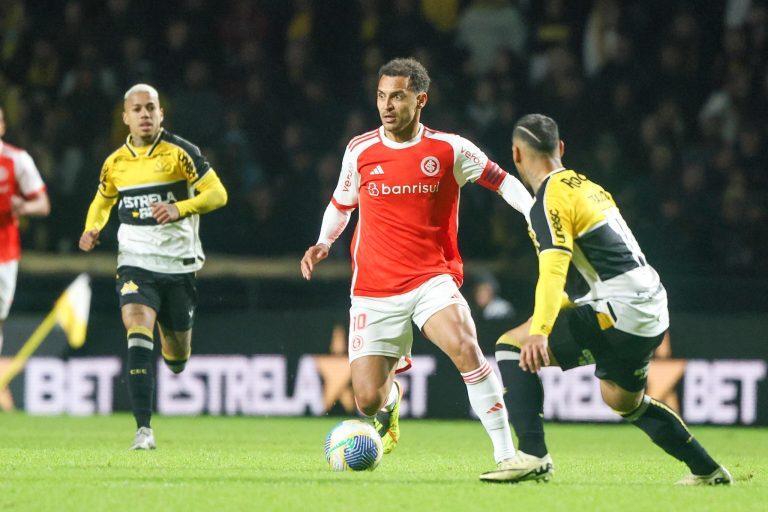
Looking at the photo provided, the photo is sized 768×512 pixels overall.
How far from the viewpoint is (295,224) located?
14.8 m

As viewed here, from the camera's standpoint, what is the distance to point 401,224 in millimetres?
8102

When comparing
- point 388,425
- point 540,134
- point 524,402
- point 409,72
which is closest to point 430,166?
point 409,72

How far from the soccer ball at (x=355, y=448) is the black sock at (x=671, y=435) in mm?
1418

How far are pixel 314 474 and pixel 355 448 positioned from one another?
0.30 metres

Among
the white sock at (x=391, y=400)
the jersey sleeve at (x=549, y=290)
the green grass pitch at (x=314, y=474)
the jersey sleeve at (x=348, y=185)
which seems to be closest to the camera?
the green grass pitch at (x=314, y=474)

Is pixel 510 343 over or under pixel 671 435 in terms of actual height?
over

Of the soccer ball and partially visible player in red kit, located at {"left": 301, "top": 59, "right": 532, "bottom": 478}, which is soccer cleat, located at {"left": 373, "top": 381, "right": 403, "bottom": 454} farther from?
the soccer ball

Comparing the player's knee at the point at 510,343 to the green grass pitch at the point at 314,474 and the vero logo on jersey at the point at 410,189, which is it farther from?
the vero logo on jersey at the point at 410,189

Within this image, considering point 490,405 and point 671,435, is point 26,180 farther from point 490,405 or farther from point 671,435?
point 671,435

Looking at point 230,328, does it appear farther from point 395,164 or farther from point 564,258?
point 564,258

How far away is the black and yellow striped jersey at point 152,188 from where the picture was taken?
999 cm

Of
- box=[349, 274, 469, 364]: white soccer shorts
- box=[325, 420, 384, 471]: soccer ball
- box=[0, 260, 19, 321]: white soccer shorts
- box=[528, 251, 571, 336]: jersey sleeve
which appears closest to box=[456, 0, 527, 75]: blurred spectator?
box=[0, 260, 19, 321]: white soccer shorts

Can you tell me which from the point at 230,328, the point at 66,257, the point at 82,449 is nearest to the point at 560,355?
the point at 82,449

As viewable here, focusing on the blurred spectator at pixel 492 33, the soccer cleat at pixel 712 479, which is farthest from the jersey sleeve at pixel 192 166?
the blurred spectator at pixel 492 33
